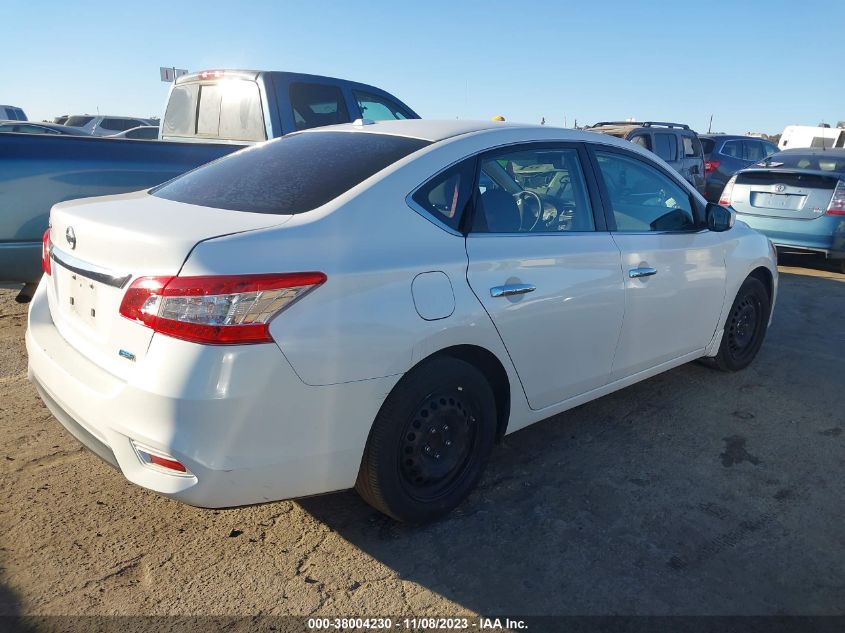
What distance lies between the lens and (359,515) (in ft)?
9.91

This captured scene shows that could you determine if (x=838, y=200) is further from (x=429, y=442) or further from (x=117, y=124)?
(x=117, y=124)

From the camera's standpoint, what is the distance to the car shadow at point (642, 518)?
256 cm

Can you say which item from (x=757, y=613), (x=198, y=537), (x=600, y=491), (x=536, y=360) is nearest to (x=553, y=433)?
(x=600, y=491)

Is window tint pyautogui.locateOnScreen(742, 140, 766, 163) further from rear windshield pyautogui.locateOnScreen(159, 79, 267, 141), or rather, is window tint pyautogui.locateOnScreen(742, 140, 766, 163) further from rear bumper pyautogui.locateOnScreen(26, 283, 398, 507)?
rear bumper pyautogui.locateOnScreen(26, 283, 398, 507)

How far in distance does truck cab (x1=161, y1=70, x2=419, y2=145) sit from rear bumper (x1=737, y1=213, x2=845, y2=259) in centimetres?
484

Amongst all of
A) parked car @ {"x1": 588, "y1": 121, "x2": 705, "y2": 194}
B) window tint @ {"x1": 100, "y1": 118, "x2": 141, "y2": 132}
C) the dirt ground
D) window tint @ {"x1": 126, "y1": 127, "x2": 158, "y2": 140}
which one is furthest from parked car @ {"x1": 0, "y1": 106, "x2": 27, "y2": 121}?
the dirt ground

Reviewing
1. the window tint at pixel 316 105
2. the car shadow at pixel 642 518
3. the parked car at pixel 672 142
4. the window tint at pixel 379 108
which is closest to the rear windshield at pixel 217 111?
the window tint at pixel 316 105

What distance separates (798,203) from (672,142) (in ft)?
17.0

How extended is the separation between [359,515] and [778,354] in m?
3.83

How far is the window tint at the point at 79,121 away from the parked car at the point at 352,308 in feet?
77.6

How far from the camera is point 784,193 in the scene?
854cm

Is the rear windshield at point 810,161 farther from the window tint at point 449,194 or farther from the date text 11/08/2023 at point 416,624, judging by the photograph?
the date text 11/08/2023 at point 416,624

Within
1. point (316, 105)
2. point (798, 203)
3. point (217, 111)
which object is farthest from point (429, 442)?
point (798, 203)

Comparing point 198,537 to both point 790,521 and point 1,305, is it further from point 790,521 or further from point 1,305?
point 1,305
